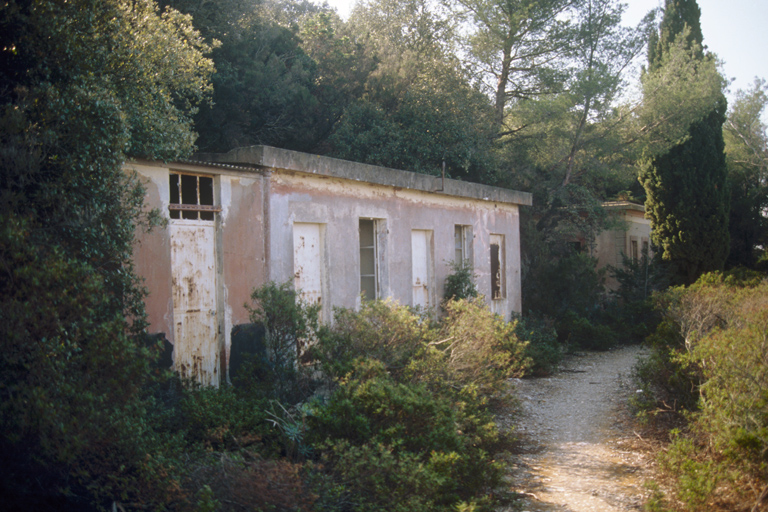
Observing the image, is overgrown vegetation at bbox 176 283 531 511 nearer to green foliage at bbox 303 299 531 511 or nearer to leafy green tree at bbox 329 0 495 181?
green foliage at bbox 303 299 531 511

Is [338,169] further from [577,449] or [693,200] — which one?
[693,200]

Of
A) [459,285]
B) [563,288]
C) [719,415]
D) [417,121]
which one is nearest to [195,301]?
[719,415]

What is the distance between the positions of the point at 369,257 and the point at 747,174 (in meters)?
18.1

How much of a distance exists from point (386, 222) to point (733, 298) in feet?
17.1

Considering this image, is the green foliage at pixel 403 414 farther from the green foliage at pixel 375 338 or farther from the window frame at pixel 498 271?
the window frame at pixel 498 271

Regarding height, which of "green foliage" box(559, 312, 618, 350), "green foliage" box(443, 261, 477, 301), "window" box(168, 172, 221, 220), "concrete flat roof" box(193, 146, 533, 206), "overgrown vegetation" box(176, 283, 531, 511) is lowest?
"green foliage" box(559, 312, 618, 350)

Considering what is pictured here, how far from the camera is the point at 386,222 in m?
9.08

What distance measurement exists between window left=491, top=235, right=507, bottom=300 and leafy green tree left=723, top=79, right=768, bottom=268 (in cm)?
982

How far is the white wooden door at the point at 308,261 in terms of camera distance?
24.3 ft

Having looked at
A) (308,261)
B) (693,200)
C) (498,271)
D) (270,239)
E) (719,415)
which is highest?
(693,200)

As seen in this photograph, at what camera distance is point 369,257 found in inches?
358

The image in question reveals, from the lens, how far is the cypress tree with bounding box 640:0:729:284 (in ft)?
53.9

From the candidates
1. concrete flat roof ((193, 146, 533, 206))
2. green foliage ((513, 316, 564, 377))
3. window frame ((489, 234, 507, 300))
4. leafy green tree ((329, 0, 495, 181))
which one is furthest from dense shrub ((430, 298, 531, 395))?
leafy green tree ((329, 0, 495, 181))

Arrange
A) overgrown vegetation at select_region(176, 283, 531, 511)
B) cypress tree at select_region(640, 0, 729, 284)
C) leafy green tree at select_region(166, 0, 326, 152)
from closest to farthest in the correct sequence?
overgrown vegetation at select_region(176, 283, 531, 511) < leafy green tree at select_region(166, 0, 326, 152) < cypress tree at select_region(640, 0, 729, 284)
